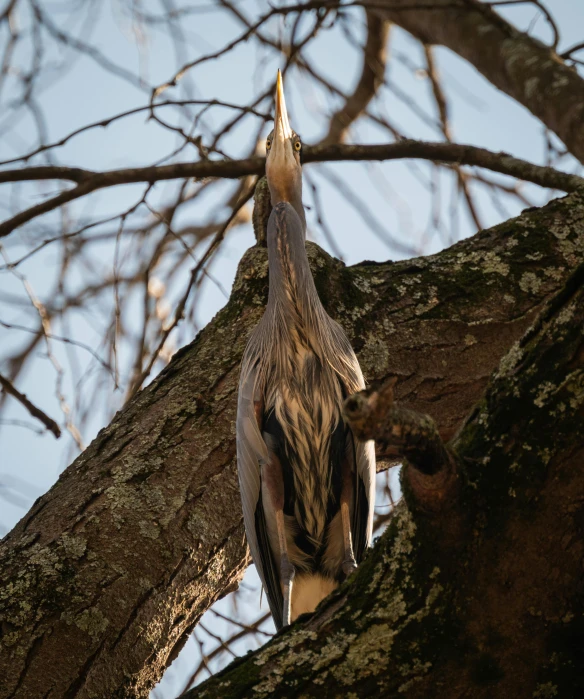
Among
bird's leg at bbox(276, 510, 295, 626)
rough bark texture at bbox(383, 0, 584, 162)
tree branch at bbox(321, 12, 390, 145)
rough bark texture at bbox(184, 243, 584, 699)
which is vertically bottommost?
rough bark texture at bbox(184, 243, 584, 699)

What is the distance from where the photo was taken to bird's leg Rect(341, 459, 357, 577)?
2.74 m

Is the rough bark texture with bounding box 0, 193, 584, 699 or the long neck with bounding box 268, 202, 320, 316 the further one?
the long neck with bounding box 268, 202, 320, 316

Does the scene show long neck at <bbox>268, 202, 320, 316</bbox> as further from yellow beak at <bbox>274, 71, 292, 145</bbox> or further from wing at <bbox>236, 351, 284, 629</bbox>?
yellow beak at <bbox>274, 71, 292, 145</bbox>

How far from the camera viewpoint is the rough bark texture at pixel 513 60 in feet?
11.6

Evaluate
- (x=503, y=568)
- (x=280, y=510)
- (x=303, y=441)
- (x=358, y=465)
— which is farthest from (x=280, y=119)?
(x=503, y=568)

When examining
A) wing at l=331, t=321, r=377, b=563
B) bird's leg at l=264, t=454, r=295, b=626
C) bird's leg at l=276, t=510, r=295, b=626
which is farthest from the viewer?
wing at l=331, t=321, r=377, b=563

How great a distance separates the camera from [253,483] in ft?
9.19

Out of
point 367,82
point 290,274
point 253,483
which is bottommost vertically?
point 253,483

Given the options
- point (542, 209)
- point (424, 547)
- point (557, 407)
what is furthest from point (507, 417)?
point (542, 209)

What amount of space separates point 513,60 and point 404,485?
9.94 ft

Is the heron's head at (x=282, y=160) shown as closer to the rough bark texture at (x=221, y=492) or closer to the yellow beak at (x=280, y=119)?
the yellow beak at (x=280, y=119)

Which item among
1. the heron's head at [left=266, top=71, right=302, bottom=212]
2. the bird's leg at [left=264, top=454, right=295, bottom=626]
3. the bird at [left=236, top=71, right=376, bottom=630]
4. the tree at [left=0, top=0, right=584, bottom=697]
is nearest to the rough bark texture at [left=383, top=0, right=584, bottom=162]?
the tree at [left=0, top=0, right=584, bottom=697]

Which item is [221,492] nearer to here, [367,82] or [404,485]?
[404,485]

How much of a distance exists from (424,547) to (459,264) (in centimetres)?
174
